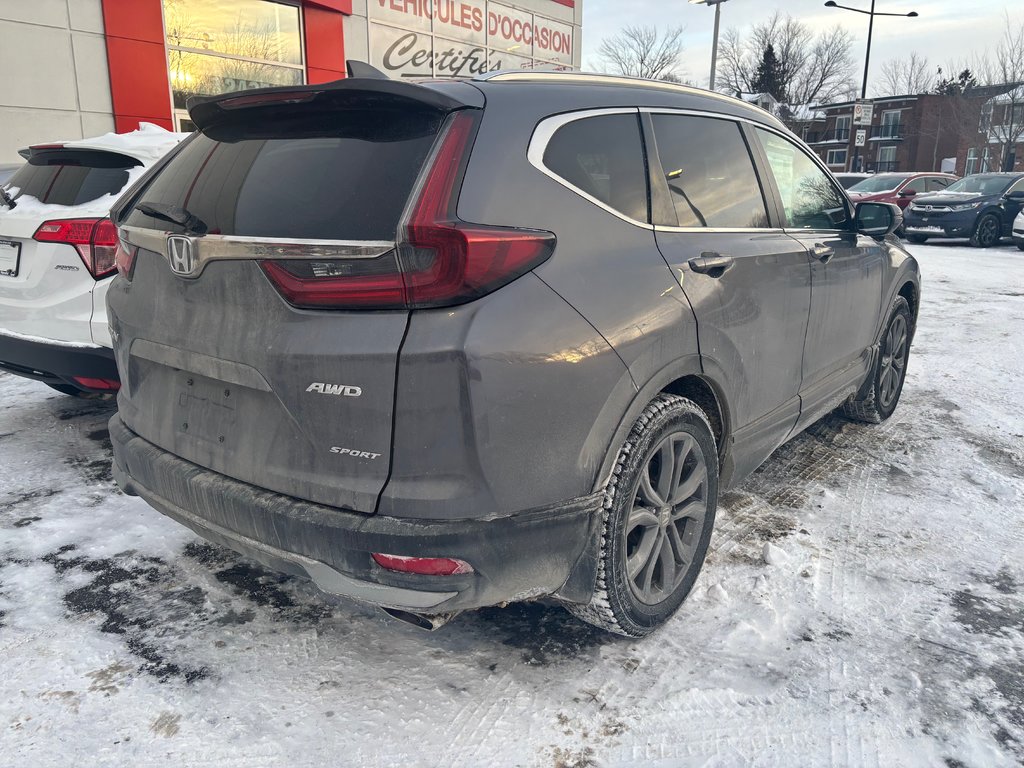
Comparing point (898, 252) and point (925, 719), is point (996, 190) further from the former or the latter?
point (925, 719)

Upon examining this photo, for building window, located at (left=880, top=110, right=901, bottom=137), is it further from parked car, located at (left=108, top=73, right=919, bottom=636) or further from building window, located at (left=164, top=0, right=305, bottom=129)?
parked car, located at (left=108, top=73, right=919, bottom=636)

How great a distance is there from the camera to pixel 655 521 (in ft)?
8.30

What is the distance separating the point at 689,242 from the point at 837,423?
2.81 metres

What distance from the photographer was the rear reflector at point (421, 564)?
1.96 meters

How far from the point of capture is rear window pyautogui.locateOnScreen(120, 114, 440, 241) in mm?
2002

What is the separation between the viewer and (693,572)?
278 centimetres

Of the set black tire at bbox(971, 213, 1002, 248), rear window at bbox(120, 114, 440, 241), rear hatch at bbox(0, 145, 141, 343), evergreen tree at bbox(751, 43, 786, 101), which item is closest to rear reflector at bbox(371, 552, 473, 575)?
rear window at bbox(120, 114, 440, 241)

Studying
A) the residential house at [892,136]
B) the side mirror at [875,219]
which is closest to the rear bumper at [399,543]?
the side mirror at [875,219]

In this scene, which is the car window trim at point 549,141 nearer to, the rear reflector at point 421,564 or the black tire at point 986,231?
the rear reflector at point 421,564

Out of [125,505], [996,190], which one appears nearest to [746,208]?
[125,505]

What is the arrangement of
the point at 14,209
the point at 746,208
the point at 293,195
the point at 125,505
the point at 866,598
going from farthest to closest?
1. the point at 14,209
2. the point at 125,505
3. the point at 746,208
4. the point at 866,598
5. the point at 293,195

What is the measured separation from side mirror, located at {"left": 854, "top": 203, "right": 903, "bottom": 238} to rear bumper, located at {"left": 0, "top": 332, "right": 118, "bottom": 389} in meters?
3.85

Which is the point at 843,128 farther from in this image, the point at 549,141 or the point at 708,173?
the point at 549,141

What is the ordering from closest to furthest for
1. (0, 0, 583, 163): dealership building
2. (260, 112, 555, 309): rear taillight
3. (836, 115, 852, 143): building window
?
(260, 112, 555, 309): rear taillight
(0, 0, 583, 163): dealership building
(836, 115, 852, 143): building window
